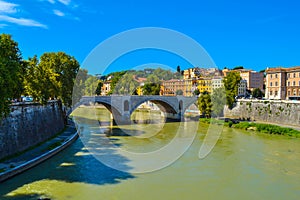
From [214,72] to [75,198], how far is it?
48.3m

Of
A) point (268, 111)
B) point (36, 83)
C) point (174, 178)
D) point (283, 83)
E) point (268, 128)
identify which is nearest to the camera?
point (174, 178)

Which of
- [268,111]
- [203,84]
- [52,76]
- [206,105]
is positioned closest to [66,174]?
[52,76]

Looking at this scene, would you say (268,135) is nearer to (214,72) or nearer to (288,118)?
(288,118)

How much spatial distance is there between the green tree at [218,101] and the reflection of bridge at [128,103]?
430 cm

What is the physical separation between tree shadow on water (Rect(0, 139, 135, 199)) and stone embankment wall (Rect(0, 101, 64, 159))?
52.1 inches

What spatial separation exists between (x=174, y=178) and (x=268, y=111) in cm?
1652

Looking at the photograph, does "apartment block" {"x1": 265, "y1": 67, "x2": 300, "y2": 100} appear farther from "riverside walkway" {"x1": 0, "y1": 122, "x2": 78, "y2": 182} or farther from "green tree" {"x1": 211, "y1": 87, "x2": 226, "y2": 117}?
"riverside walkway" {"x1": 0, "y1": 122, "x2": 78, "y2": 182}

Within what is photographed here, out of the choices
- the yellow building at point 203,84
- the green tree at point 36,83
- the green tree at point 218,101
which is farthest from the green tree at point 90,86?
the green tree at point 36,83

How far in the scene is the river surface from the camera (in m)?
7.62

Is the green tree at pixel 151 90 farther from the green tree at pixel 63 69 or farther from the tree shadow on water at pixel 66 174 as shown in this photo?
the tree shadow on water at pixel 66 174

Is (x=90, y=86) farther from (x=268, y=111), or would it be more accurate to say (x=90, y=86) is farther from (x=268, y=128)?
(x=268, y=128)

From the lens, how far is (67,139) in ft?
46.0

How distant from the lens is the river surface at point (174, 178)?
7.62 metres

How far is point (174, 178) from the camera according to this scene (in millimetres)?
8922
